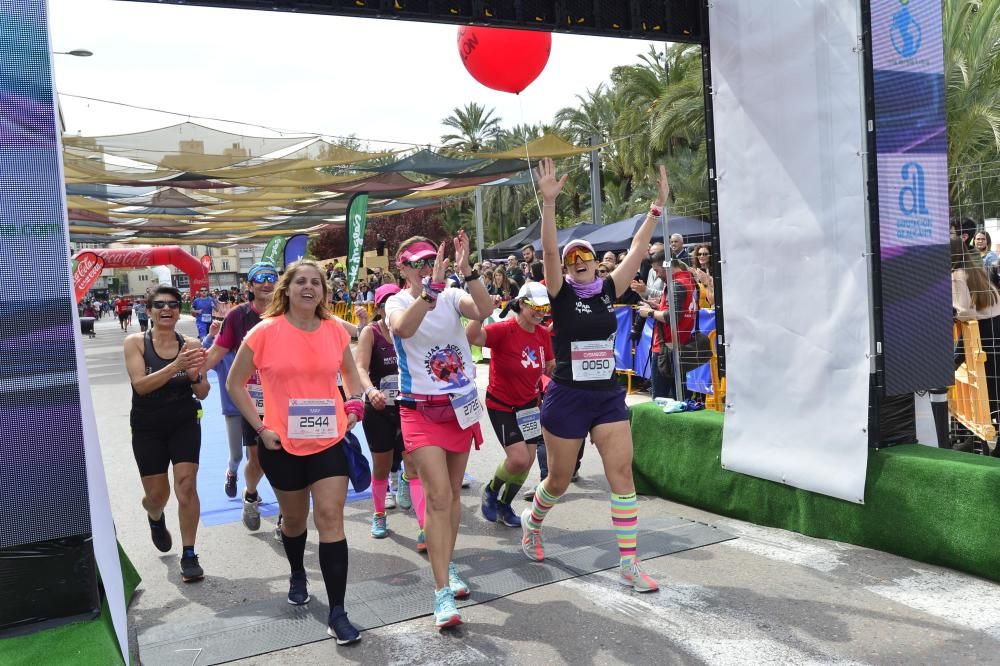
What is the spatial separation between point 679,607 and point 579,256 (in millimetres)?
1981

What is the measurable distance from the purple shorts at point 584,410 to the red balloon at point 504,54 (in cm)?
324

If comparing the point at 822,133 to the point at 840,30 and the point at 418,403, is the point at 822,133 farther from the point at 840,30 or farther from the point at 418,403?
the point at 418,403

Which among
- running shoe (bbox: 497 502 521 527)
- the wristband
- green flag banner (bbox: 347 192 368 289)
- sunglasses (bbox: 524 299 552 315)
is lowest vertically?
running shoe (bbox: 497 502 521 527)

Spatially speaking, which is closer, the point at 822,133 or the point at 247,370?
the point at 247,370

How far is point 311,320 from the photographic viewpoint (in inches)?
171

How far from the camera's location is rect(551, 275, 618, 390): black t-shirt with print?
4695 mm

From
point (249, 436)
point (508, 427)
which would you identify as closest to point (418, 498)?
point (508, 427)

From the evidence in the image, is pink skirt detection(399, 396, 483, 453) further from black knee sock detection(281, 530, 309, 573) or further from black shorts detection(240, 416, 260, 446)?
black shorts detection(240, 416, 260, 446)

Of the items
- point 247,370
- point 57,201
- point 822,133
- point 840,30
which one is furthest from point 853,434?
point 57,201

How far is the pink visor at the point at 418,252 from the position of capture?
14.8ft

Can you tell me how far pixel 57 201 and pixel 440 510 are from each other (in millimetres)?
A: 2259

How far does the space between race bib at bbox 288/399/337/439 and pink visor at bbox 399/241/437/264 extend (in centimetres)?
91

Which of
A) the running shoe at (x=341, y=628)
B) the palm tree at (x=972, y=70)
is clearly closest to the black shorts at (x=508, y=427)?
the running shoe at (x=341, y=628)

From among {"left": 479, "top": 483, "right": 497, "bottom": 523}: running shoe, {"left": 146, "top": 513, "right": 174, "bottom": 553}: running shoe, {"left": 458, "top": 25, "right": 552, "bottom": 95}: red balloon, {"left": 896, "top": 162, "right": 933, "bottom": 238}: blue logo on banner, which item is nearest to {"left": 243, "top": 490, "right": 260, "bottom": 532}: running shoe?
{"left": 146, "top": 513, "right": 174, "bottom": 553}: running shoe
